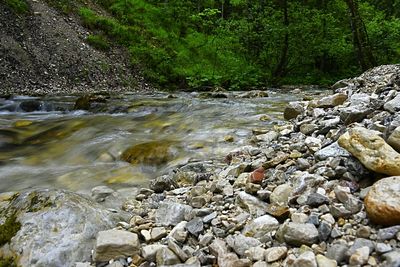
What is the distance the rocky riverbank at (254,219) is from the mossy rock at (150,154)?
1.38m

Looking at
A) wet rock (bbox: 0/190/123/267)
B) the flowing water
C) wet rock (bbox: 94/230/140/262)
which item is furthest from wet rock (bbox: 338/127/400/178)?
the flowing water

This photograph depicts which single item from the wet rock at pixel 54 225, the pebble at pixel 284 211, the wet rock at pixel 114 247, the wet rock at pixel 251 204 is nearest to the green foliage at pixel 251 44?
the pebble at pixel 284 211

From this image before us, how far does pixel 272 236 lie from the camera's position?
2314 millimetres

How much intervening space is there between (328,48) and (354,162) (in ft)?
52.7

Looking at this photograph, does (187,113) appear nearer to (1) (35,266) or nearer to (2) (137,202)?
(2) (137,202)

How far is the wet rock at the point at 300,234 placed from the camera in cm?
211

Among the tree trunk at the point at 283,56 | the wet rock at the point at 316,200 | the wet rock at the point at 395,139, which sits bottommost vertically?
the tree trunk at the point at 283,56

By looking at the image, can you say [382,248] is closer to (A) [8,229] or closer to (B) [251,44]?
(A) [8,229]

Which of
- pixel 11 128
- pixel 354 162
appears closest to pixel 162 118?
pixel 11 128

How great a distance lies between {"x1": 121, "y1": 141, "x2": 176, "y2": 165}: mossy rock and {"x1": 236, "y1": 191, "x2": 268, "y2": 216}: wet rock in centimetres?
218

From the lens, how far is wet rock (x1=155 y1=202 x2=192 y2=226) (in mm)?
2803

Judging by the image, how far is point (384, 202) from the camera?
2.07 m

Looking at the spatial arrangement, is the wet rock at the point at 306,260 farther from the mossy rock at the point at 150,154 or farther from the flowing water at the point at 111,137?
the mossy rock at the point at 150,154

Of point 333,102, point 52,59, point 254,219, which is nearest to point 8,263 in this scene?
point 254,219
